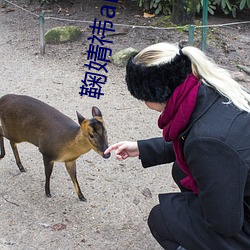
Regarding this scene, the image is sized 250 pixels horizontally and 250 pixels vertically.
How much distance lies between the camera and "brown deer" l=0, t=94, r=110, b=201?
2914 mm

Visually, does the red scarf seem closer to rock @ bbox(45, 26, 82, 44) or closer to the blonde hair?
the blonde hair

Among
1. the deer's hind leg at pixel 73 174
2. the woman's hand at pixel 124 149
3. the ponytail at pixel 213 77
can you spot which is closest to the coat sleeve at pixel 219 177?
the ponytail at pixel 213 77

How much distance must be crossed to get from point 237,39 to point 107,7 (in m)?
2.25

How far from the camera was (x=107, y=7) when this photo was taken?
24.6 feet

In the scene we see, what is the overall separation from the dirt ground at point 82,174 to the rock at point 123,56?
3.1 inches

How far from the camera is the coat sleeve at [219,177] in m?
1.84

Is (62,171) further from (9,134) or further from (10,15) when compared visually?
(10,15)

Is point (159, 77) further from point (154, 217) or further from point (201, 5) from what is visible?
point (201, 5)

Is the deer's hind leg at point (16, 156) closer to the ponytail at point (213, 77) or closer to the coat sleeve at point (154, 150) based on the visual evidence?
the coat sleeve at point (154, 150)

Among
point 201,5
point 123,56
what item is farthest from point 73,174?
point 201,5

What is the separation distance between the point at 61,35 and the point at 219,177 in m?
4.71

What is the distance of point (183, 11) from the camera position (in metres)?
6.46

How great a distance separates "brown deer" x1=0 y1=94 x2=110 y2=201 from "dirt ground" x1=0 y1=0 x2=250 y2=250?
187 millimetres

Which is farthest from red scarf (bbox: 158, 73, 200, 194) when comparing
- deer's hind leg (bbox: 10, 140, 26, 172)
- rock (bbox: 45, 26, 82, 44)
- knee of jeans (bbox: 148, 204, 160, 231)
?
rock (bbox: 45, 26, 82, 44)
